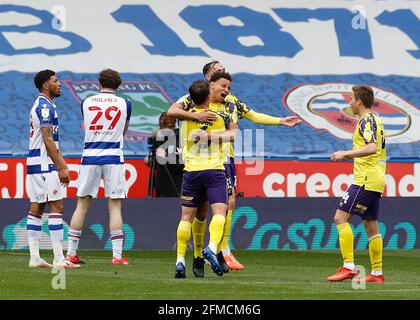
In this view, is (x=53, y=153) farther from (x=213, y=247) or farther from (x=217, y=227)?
(x=213, y=247)

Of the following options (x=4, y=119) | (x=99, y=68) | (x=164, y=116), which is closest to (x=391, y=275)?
(x=164, y=116)

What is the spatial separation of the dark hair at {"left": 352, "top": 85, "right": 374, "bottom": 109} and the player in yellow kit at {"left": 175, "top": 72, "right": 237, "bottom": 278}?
4.09ft

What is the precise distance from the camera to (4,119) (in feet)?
70.7

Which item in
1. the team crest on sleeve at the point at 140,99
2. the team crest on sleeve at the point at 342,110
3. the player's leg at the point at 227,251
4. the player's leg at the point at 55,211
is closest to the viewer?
the player's leg at the point at 55,211

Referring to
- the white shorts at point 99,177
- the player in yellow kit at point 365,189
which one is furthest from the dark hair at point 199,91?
the white shorts at point 99,177

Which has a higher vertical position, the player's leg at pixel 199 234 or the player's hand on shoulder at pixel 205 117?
the player's hand on shoulder at pixel 205 117

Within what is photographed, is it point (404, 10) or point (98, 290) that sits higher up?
point (404, 10)

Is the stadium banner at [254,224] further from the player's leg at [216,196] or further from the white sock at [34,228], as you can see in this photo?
the player's leg at [216,196]

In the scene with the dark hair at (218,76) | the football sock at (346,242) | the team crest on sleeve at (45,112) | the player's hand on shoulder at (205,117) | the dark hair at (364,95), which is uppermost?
the dark hair at (218,76)

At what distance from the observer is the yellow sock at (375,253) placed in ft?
36.2

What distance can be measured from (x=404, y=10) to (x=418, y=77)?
212cm

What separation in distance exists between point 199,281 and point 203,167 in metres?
1.15

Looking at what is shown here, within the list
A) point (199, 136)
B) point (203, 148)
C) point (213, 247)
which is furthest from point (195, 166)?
point (213, 247)
